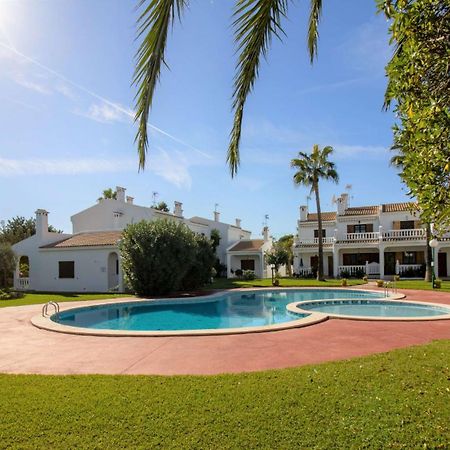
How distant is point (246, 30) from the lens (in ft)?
15.7

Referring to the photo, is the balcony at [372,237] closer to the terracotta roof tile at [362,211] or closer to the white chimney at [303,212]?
the terracotta roof tile at [362,211]

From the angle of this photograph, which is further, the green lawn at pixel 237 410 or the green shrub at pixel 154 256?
the green shrub at pixel 154 256

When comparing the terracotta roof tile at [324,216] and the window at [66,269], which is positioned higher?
the terracotta roof tile at [324,216]

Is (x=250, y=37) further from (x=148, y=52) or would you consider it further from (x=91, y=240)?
(x=91, y=240)

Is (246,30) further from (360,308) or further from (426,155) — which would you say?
(360,308)

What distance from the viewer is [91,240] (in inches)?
1260

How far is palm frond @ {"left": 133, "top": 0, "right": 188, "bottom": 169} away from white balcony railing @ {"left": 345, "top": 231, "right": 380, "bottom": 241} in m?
39.5

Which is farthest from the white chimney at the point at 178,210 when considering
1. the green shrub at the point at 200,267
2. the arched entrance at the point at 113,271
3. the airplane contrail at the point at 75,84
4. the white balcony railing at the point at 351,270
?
the airplane contrail at the point at 75,84

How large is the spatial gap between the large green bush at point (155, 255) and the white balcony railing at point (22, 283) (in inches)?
531

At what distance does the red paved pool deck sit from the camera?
857 cm

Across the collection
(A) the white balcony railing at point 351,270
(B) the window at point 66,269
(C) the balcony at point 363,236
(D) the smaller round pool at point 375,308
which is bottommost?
(D) the smaller round pool at point 375,308

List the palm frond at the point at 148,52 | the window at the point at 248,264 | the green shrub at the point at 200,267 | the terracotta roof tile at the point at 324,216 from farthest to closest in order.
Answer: the window at the point at 248,264
the terracotta roof tile at the point at 324,216
the green shrub at the point at 200,267
the palm frond at the point at 148,52

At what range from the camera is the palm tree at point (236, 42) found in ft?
12.3

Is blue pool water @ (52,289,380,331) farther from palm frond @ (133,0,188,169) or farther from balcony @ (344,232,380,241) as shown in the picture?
balcony @ (344,232,380,241)
